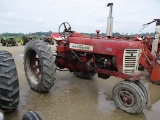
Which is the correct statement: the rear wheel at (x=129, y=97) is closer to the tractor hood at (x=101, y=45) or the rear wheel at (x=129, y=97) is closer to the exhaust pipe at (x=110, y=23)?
the tractor hood at (x=101, y=45)

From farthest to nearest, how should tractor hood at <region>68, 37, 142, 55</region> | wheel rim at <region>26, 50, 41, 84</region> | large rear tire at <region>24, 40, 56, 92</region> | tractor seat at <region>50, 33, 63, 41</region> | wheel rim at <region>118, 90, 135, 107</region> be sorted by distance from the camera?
tractor seat at <region>50, 33, 63, 41</region>, wheel rim at <region>26, 50, 41, 84</region>, large rear tire at <region>24, 40, 56, 92</region>, tractor hood at <region>68, 37, 142, 55</region>, wheel rim at <region>118, 90, 135, 107</region>

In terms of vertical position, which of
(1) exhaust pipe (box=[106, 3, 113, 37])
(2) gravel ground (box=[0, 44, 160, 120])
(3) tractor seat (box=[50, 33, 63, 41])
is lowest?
(2) gravel ground (box=[0, 44, 160, 120])

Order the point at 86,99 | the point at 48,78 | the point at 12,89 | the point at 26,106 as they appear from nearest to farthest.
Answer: the point at 12,89 → the point at 26,106 → the point at 48,78 → the point at 86,99

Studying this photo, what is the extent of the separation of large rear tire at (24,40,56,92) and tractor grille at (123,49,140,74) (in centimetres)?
154

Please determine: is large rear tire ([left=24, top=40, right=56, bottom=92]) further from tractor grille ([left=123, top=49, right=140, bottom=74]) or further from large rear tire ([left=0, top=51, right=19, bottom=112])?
tractor grille ([left=123, top=49, right=140, bottom=74])

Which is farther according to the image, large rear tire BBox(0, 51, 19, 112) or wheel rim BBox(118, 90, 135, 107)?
wheel rim BBox(118, 90, 135, 107)

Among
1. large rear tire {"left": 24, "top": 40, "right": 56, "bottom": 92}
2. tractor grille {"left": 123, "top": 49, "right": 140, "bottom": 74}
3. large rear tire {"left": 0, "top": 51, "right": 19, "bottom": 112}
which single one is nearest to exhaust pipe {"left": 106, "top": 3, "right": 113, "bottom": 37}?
tractor grille {"left": 123, "top": 49, "right": 140, "bottom": 74}

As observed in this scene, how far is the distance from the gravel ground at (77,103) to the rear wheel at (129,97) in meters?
0.13

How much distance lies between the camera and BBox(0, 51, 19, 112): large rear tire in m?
3.14

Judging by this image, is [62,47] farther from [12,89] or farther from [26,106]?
[12,89]

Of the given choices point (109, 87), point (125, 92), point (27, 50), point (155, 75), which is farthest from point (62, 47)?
point (155, 75)

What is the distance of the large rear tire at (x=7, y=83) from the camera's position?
10.3 feet

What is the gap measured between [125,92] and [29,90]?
2372 millimetres

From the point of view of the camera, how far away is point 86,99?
15.4 feet
